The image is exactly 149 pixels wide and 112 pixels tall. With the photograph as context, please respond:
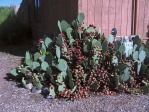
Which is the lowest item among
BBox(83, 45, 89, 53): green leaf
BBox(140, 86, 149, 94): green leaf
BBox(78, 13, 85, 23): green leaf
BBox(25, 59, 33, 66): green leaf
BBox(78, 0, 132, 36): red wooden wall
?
BBox(140, 86, 149, 94): green leaf

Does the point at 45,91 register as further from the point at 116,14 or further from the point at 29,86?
the point at 116,14

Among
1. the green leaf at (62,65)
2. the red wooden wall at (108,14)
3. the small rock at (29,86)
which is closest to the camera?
the green leaf at (62,65)

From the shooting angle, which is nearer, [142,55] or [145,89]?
[145,89]

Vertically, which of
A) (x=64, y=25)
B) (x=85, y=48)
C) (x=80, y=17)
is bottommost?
(x=85, y=48)

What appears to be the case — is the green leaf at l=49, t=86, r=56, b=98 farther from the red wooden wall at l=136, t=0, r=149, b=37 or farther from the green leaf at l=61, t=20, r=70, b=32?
the red wooden wall at l=136, t=0, r=149, b=37

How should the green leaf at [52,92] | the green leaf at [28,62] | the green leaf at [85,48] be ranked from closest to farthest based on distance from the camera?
the green leaf at [52,92] → the green leaf at [85,48] → the green leaf at [28,62]

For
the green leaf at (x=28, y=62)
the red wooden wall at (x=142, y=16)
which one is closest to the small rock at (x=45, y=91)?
the green leaf at (x=28, y=62)

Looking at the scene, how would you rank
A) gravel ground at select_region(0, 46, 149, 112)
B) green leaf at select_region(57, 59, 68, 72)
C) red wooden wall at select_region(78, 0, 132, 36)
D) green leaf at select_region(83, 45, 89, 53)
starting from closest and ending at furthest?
gravel ground at select_region(0, 46, 149, 112)
green leaf at select_region(57, 59, 68, 72)
green leaf at select_region(83, 45, 89, 53)
red wooden wall at select_region(78, 0, 132, 36)

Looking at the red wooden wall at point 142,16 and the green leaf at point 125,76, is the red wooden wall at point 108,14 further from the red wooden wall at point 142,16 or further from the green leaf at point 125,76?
the green leaf at point 125,76

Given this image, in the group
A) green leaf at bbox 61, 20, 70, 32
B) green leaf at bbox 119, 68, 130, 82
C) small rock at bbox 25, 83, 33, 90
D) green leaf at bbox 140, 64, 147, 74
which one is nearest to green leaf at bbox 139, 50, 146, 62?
green leaf at bbox 140, 64, 147, 74

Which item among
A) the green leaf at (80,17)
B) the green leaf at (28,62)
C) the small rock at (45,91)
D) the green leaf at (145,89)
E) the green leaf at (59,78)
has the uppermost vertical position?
the green leaf at (80,17)

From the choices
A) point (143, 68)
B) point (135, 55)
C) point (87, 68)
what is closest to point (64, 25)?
point (87, 68)

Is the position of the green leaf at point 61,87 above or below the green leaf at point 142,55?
below

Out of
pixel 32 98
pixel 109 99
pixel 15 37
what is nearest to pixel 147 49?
pixel 109 99
